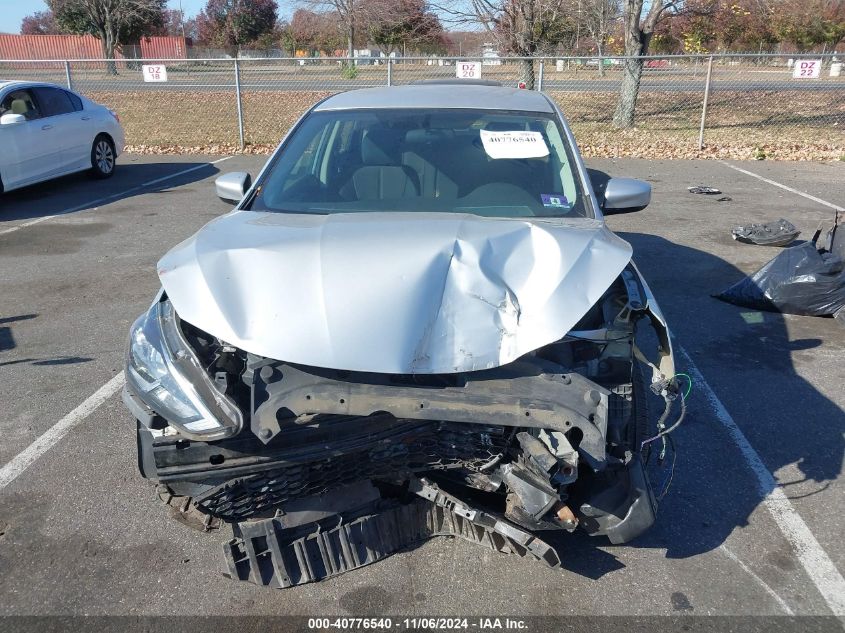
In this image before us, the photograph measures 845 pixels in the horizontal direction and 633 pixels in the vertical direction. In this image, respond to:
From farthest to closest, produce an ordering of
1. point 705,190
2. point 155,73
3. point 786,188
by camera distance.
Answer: point 155,73 < point 786,188 < point 705,190

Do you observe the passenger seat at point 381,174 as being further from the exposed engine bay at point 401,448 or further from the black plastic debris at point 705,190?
the black plastic debris at point 705,190

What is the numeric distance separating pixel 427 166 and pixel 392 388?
1808 mm

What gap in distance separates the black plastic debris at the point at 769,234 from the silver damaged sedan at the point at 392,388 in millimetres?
5325

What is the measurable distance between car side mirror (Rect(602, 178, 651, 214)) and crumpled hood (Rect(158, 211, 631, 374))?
1.06m

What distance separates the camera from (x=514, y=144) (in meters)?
4.00

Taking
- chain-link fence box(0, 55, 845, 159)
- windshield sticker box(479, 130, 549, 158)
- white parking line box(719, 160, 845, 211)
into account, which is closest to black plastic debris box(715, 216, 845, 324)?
windshield sticker box(479, 130, 549, 158)

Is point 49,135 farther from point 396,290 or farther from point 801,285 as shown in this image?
point 801,285

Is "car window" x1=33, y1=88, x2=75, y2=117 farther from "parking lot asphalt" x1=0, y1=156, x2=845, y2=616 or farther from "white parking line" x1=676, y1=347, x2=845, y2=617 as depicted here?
"white parking line" x1=676, y1=347, x2=845, y2=617

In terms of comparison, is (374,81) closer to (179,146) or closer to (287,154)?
(179,146)

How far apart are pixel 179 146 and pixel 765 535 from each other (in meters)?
14.6

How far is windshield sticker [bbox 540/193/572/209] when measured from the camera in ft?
12.1

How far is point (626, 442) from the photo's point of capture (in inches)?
108

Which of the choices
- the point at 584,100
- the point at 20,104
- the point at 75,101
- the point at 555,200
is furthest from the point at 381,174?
the point at 584,100

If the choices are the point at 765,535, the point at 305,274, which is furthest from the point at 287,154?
the point at 765,535
